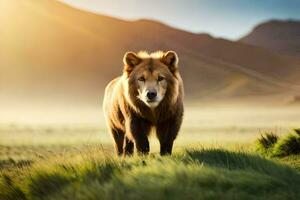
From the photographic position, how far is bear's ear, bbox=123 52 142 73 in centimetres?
1137

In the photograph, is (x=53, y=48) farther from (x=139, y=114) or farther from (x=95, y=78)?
(x=139, y=114)

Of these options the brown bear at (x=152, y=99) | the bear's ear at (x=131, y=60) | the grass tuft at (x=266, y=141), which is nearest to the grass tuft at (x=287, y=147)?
the grass tuft at (x=266, y=141)

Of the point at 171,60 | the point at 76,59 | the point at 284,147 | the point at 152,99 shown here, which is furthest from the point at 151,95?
the point at 76,59

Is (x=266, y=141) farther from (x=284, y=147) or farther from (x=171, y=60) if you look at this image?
(x=171, y=60)

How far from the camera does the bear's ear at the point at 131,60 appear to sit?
11.4 meters

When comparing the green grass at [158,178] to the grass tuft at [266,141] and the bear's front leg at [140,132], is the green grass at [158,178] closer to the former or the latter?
the bear's front leg at [140,132]

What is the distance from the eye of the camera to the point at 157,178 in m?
8.29

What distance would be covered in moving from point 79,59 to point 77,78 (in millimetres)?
7895

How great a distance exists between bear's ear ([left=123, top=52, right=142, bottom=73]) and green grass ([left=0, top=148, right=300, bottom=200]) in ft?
5.65

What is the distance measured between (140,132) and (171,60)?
4.31ft

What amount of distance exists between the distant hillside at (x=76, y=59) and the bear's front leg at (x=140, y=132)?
295ft

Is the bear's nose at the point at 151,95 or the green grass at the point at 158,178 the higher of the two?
the bear's nose at the point at 151,95

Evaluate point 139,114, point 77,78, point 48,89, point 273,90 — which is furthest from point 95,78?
point 139,114

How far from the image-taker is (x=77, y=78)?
113062 millimetres
